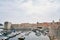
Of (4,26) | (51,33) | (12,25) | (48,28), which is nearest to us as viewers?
(4,26)

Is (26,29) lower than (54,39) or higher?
higher

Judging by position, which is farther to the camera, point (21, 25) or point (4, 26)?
point (21, 25)

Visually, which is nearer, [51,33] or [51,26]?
[51,26]

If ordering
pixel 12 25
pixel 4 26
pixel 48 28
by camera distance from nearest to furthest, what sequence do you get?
pixel 4 26, pixel 12 25, pixel 48 28

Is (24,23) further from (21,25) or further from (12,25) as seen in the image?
(12,25)

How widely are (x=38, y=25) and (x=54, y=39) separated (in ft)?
2.86

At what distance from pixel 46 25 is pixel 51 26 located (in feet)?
0.62

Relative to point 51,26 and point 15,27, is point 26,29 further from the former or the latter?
point 51,26

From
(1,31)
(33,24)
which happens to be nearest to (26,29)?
(33,24)

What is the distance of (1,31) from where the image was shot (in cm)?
392

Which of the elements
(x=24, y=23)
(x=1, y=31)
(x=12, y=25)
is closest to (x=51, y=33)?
(x=24, y=23)

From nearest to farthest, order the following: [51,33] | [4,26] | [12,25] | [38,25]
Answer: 1. [4,26]
2. [12,25]
3. [38,25]
4. [51,33]

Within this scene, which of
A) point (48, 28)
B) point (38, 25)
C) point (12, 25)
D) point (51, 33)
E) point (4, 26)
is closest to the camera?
point (4, 26)

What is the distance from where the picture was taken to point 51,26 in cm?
448
